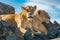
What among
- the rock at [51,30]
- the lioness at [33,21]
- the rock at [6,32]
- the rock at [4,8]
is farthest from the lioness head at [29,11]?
the rock at [6,32]

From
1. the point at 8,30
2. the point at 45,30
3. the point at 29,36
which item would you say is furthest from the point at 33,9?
the point at 8,30

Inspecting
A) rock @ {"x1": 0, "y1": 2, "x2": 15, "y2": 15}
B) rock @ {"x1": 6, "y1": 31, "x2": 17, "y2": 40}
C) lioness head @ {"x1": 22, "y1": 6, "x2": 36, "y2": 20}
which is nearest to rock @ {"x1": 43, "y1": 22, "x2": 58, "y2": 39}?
lioness head @ {"x1": 22, "y1": 6, "x2": 36, "y2": 20}

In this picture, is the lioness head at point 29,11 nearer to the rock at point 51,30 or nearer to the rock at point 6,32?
the rock at point 51,30

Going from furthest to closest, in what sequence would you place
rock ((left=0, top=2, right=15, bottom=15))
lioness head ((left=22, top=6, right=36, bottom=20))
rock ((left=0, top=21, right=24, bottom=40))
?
rock ((left=0, top=2, right=15, bottom=15))
lioness head ((left=22, top=6, right=36, bottom=20))
rock ((left=0, top=21, right=24, bottom=40))

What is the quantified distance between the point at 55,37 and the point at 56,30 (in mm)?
626

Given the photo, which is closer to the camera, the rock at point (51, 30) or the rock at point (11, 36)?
the rock at point (11, 36)

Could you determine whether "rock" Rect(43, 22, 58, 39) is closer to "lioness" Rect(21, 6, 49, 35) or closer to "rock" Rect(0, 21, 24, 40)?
"lioness" Rect(21, 6, 49, 35)

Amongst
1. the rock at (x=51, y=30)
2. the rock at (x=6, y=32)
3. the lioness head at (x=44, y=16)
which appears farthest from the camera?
the lioness head at (x=44, y=16)

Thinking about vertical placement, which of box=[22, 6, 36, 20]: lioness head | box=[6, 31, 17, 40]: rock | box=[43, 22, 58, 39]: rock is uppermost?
box=[22, 6, 36, 20]: lioness head

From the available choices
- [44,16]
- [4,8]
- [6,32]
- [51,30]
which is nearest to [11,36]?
[6,32]

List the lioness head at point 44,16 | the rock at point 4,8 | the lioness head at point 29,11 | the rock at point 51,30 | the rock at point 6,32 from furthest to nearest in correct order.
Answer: the rock at point 4,8, the lioness head at point 44,16, the rock at point 51,30, the lioness head at point 29,11, the rock at point 6,32

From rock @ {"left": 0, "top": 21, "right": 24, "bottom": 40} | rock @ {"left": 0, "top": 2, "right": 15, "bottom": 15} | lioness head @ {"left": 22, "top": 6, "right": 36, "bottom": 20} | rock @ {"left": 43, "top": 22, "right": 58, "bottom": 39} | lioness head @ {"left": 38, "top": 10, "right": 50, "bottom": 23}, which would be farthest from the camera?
rock @ {"left": 0, "top": 2, "right": 15, "bottom": 15}

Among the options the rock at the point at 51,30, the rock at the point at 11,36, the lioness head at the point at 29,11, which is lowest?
the rock at the point at 51,30

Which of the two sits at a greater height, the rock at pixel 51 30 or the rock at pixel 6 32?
the rock at pixel 6 32
